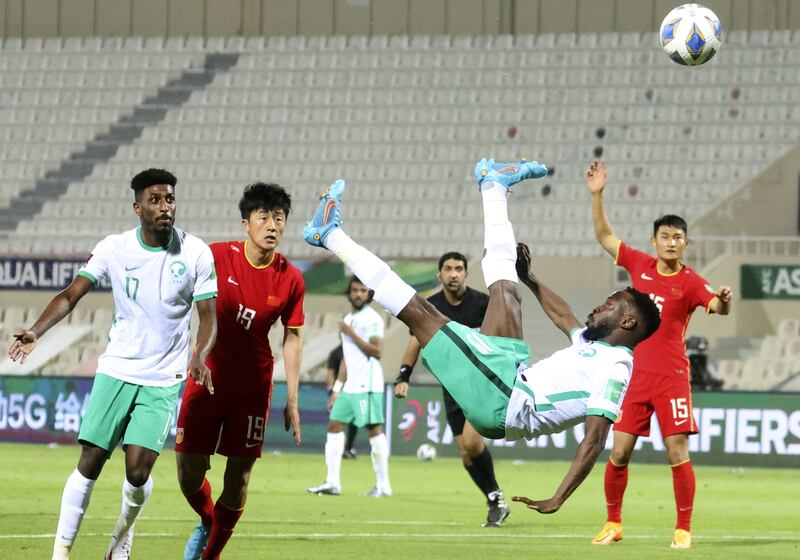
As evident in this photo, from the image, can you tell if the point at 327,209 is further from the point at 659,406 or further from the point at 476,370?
the point at 659,406

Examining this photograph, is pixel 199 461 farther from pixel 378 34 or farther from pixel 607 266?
pixel 378 34

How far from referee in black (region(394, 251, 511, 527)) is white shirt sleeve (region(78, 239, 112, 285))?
4345 mm

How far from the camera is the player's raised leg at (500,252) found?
8.57 m

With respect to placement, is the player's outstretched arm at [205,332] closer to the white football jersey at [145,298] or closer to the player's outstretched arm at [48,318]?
the white football jersey at [145,298]

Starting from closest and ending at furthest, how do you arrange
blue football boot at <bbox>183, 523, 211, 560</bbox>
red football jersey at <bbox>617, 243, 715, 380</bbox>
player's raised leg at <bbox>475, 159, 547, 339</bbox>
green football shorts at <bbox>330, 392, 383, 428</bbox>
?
1. player's raised leg at <bbox>475, 159, 547, 339</bbox>
2. blue football boot at <bbox>183, 523, 211, 560</bbox>
3. red football jersey at <bbox>617, 243, 715, 380</bbox>
4. green football shorts at <bbox>330, 392, 383, 428</bbox>

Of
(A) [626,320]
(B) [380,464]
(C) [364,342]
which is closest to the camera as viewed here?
(A) [626,320]

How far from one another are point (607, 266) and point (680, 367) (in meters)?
15.6

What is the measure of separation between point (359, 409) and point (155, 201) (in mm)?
8491

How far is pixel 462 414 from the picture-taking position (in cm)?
1243

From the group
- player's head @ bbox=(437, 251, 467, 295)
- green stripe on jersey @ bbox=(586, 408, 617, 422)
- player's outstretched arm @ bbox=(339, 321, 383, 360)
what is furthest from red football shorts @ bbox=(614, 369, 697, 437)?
player's outstretched arm @ bbox=(339, 321, 383, 360)

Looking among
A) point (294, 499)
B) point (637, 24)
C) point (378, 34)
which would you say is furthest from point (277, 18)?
point (294, 499)

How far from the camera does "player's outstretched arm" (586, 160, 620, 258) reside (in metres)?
10.9

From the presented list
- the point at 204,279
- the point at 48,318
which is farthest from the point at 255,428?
the point at 48,318

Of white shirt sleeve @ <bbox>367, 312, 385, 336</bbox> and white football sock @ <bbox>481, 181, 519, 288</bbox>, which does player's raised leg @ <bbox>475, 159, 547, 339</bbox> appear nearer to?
white football sock @ <bbox>481, 181, 519, 288</bbox>
